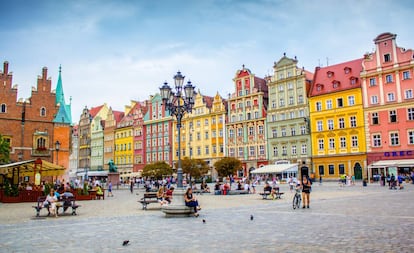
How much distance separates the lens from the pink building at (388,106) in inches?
1727

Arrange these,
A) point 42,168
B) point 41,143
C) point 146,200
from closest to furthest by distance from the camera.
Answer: point 146,200 → point 42,168 → point 41,143

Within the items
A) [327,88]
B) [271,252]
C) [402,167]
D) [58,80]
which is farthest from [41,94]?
[271,252]

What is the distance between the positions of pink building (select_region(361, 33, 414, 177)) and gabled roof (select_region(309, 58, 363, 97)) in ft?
6.11

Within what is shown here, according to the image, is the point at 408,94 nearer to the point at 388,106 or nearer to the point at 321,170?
the point at 388,106

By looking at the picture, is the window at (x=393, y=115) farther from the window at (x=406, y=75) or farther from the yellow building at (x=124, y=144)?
the yellow building at (x=124, y=144)

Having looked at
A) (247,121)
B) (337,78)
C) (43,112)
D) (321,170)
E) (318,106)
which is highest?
(337,78)

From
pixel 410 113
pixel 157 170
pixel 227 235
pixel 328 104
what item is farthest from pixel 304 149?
pixel 227 235

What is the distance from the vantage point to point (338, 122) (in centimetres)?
4991

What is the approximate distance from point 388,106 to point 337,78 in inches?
321

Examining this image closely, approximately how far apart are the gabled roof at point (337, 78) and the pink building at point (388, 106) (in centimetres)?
186

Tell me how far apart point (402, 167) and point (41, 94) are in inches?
1692

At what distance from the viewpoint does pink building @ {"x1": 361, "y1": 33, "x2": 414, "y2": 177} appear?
43.9 meters

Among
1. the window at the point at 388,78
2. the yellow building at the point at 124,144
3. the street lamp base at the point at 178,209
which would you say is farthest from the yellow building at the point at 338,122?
the yellow building at the point at 124,144

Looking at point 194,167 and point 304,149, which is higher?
point 304,149
